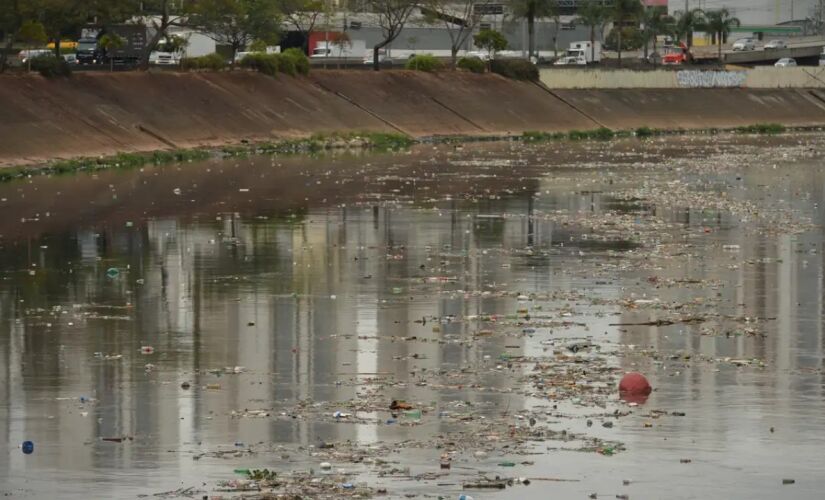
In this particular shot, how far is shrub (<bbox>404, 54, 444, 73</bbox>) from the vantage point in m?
99.1

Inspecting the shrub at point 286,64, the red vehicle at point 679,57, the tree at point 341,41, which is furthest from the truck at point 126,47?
the red vehicle at point 679,57

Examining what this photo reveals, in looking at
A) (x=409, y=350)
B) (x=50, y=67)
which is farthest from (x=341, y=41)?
(x=409, y=350)

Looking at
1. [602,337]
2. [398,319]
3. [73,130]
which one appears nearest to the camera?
[602,337]

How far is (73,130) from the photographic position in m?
64.8

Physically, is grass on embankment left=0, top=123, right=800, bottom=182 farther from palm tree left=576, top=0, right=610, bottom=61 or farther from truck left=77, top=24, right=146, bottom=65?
palm tree left=576, top=0, right=610, bottom=61

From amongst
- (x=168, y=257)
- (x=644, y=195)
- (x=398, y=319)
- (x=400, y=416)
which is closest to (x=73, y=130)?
(x=644, y=195)

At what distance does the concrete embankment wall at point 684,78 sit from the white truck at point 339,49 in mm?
19153

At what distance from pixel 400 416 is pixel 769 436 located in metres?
3.64

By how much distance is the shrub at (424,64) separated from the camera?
99125 mm

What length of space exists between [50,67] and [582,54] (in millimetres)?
71255

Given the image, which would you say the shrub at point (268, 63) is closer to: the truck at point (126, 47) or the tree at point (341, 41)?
the truck at point (126, 47)

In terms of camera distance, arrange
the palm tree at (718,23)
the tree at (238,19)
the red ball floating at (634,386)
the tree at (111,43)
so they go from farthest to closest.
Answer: the palm tree at (718,23) → the tree at (238,19) → the tree at (111,43) → the red ball floating at (634,386)

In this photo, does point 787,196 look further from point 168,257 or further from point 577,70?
point 577,70

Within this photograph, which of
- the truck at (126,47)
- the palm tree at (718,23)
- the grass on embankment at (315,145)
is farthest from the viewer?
the palm tree at (718,23)
